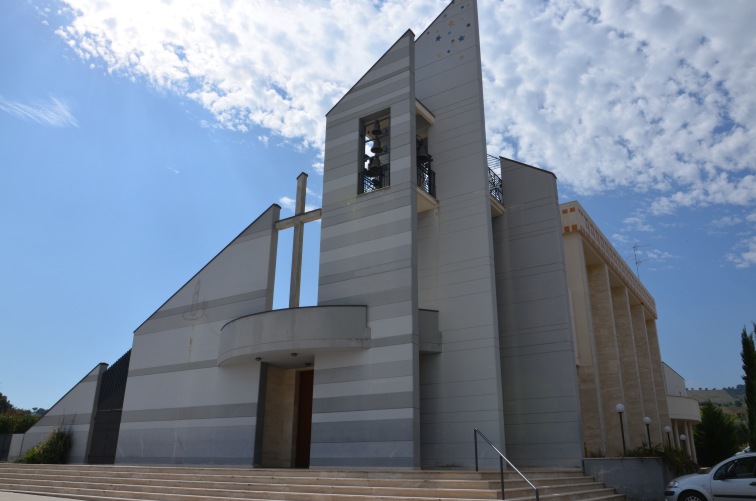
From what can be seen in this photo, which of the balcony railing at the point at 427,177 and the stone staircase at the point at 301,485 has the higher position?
the balcony railing at the point at 427,177

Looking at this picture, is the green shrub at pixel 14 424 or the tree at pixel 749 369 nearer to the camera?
the tree at pixel 749 369

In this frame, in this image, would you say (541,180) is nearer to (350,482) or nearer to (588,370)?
(588,370)

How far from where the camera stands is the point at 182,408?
18812 mm

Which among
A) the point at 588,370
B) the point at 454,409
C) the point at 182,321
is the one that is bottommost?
the point at 454,409

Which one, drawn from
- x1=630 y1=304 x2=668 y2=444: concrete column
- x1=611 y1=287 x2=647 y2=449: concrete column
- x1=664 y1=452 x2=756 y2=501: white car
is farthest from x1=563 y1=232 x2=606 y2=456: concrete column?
x1=630 y1=304 x2=668 y2=444: concrete column

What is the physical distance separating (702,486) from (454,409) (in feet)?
20.8

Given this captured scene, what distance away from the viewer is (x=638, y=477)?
14.1 metres

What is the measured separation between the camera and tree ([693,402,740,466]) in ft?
123

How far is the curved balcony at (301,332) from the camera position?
1529 centimetres

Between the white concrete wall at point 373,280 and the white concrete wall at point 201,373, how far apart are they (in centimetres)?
283

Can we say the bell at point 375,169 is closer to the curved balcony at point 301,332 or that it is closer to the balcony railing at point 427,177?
the balcony railing at point 427,177

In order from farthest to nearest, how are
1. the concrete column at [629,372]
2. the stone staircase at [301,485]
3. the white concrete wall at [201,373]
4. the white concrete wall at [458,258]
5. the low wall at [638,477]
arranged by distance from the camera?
the concrete column at [629,372]
the white concrete wall at [201,373]
the white concrete wall at [458,258]
the low wall at [638,477]
the stone staircase at [301,485]

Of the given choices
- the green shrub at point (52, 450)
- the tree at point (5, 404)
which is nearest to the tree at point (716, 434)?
the green shrub at point (52, 450)

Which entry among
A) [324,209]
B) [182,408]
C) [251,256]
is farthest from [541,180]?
[182,408]
